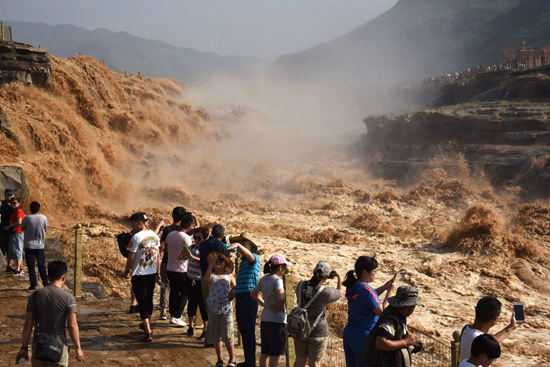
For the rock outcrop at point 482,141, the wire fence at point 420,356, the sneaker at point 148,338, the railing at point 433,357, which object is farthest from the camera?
the rock outcrop at point 482,141

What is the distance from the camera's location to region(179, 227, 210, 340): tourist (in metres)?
6.78

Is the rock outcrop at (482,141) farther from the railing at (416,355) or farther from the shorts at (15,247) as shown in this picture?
the shorts at (15,247)

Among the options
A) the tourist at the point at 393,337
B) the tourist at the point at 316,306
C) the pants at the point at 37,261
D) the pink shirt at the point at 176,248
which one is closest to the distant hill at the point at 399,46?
the pants at the point at 37,261

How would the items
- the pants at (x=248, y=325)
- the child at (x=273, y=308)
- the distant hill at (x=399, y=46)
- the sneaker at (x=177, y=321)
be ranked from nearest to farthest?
the child at (x=273, y=308), the pants at (x=248, y=325), the sneaker at (x=177, y=321), the distant hill at (x=399, y=46)

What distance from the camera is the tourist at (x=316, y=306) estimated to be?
193 inches

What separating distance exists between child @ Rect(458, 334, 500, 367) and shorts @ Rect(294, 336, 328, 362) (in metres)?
1.97

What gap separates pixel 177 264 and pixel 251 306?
1674mm

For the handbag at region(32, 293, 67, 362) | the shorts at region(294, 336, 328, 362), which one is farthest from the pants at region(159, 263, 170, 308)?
the handbag at region(32, 293, 67, 362)

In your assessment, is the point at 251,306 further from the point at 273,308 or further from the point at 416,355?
the point at 416,355

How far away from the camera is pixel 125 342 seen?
675 cm

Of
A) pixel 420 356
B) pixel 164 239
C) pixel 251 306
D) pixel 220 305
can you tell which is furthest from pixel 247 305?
pixel 420 356

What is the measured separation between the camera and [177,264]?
7.05 m

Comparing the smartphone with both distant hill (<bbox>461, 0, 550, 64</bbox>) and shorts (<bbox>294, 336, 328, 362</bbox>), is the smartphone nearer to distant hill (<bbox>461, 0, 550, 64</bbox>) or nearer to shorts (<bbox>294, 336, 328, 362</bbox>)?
shorts (<bbox>294, 336, 328, 362</bbox>)

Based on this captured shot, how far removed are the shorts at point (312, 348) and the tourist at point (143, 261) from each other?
7.58 ft
